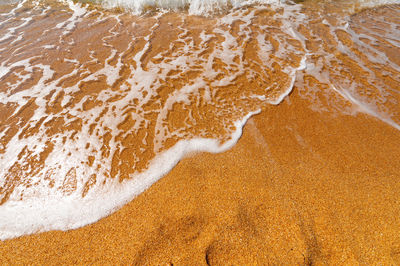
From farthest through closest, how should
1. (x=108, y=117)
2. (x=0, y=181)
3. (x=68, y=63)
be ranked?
(x=68, y=63) → (x=108, y=117) → (x=0, y=181)

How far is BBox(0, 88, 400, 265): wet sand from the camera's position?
1896mm

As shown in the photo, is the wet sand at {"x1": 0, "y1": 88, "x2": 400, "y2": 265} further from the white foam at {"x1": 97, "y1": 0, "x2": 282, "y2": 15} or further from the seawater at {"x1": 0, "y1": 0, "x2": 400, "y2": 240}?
the white foam at {"x1": 97, "y1": 0, "x2": 282, "y2": 15}

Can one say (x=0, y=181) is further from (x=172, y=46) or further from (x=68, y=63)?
(x=172, y=46)

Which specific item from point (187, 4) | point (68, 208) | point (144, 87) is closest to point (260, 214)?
point (68, 208)

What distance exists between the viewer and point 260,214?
2.13 m

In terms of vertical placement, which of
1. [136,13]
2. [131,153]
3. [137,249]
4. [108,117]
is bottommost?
[137,249]

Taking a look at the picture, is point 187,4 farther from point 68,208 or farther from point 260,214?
point 260,214

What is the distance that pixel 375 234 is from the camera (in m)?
1.96

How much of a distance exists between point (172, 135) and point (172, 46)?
2947mm

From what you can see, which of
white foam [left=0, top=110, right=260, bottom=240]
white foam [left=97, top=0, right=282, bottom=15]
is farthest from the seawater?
white foam [left=97, top=0, right=282, bottom=15]

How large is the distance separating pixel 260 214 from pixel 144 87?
293cm

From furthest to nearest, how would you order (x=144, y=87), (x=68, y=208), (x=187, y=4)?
1. (x=187, y=4)
2. (x=144, y=87)
3. (x=68, y=208)

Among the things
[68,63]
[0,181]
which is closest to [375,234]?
[0,181]

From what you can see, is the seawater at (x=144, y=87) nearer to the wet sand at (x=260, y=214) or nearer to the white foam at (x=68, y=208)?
the white foam at (x=68, y=208)
